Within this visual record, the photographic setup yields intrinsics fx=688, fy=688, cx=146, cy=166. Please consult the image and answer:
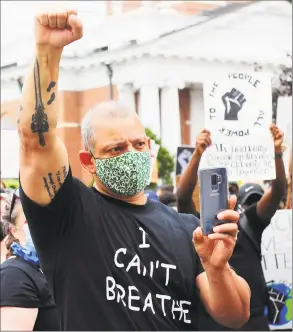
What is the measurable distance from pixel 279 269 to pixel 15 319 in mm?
2837

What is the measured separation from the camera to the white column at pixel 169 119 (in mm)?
11589

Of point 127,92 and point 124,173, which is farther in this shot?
point 127,92

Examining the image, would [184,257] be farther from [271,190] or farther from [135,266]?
[271,190]

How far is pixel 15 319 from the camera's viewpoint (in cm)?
191

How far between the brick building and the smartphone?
8.01m

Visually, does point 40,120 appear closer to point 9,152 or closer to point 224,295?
point 224,295

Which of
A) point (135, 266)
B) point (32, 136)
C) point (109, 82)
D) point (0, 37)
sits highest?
point (0, 37)

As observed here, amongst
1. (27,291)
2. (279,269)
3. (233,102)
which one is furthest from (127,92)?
(27,291)

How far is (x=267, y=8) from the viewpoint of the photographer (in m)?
14.1

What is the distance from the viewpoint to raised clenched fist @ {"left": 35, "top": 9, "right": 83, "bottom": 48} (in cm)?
139

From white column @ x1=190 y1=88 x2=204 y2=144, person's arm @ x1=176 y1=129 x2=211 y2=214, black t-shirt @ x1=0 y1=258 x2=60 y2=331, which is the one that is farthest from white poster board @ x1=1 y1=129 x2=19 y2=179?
black t-shirt @ x1=0 y1=258 x2=60 y2=331

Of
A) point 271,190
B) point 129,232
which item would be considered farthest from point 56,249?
point 271,190

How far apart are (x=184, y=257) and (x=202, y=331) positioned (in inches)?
21.4

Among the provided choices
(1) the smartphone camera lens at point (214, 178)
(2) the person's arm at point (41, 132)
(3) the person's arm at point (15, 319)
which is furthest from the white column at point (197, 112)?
(2) the person's arm at point (41, 132)
